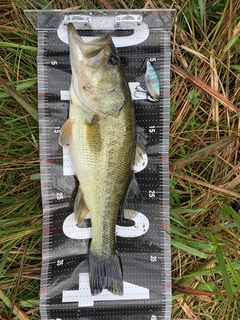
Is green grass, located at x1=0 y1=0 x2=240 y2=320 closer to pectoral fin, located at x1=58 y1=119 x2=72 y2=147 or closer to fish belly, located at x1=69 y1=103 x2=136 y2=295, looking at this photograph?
pectoral fin, located at x1=58 y1=119 x2=72 y2=147

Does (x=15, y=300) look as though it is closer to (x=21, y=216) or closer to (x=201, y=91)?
(x=21, y=216)

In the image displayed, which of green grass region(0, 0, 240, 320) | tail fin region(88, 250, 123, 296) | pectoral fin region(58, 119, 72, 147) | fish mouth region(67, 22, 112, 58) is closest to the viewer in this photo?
fish mouth region(67, 22, 112, 58)

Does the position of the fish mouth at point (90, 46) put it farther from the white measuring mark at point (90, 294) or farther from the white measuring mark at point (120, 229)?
the white measuring mark at point (90, 294)

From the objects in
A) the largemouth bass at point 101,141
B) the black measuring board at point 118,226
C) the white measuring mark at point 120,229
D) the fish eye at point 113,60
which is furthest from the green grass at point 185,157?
the fish eye at point 113,60

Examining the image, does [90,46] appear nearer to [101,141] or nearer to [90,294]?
[101,141]

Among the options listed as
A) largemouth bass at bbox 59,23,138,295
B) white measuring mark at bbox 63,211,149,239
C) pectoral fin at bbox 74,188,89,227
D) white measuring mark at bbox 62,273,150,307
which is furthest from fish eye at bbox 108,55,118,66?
white measuring mark at bbox 62,273,150,307
